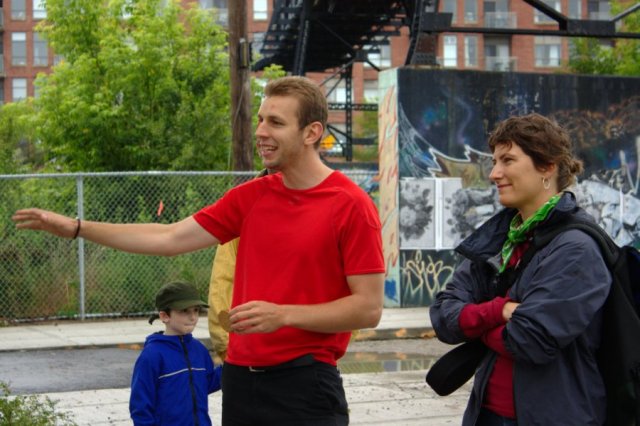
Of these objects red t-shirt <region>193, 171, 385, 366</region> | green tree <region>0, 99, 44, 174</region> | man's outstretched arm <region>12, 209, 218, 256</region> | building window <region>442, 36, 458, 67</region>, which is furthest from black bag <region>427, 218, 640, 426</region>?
building window <region>442, 36, 458, 67</region>

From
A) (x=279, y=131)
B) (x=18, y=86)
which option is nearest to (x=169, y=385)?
(x=279, y=131)

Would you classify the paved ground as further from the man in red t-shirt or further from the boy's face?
the man in red t-shirt

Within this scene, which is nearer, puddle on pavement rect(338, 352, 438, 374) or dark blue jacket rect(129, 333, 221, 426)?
dark blue jacket rect(129, 333, 221, 426)

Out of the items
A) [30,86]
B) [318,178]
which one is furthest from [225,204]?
[30,86]

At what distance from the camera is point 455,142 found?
18453 millimetres

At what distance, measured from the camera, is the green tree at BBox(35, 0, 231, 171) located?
82.6ft

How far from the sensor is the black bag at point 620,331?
12.9 feet

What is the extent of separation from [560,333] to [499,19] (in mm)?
73838

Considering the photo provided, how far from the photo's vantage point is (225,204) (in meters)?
4.44

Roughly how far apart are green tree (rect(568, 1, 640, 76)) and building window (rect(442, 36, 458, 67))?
2183 cm

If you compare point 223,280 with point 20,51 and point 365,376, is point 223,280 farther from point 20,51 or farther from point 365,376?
point 20,51

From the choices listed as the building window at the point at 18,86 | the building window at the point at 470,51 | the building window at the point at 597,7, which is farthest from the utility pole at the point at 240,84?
the building window at the point at 18,86

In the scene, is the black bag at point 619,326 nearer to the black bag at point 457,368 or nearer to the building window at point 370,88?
the black bag at point 457,368

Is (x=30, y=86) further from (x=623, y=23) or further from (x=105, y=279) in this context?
(x=105, y=279)
